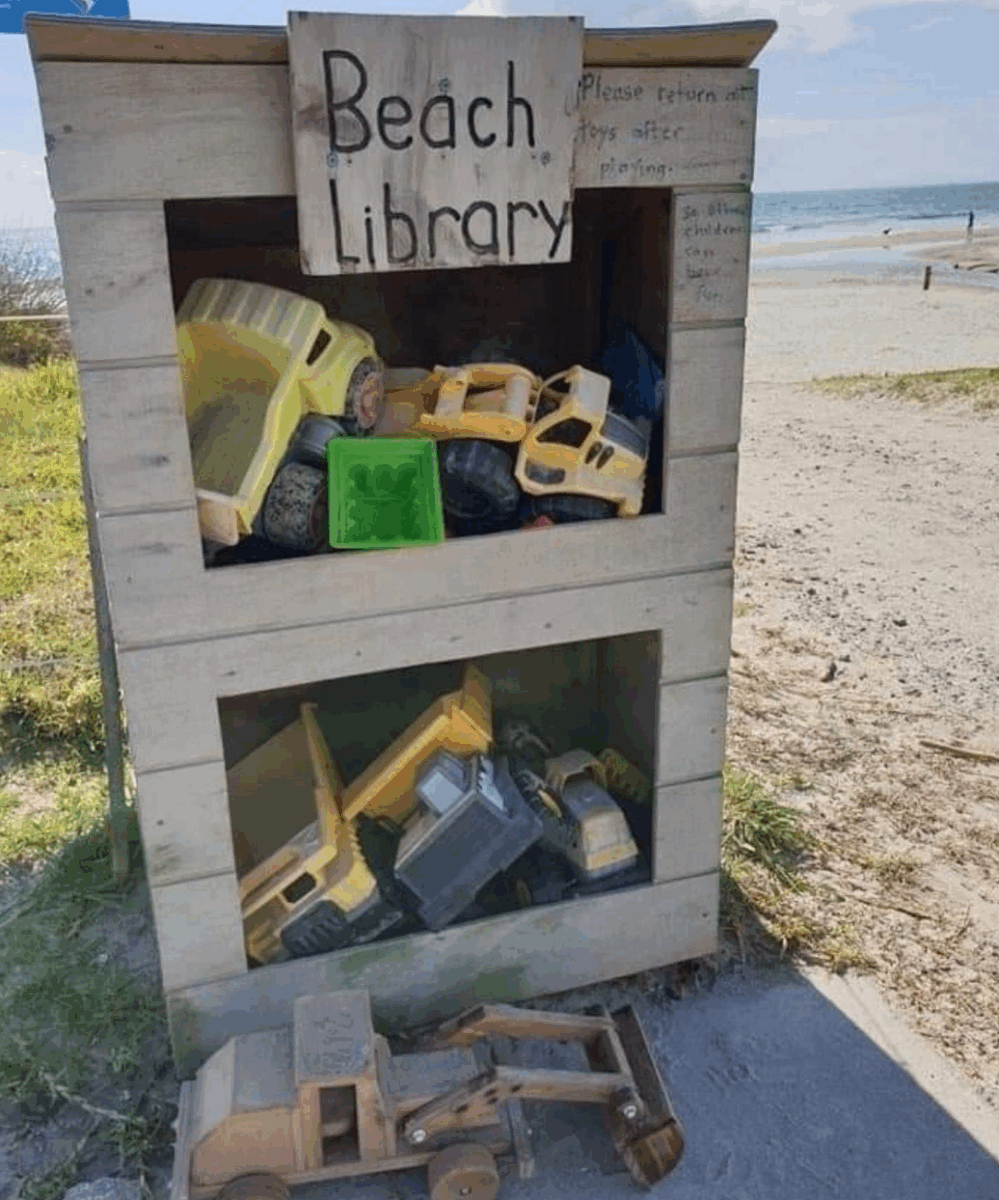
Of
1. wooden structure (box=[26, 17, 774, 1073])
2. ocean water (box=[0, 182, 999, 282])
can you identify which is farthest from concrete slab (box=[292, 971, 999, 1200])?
ocean water (box=[0, 182, 999, 282])

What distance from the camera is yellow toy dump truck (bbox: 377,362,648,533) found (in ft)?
6.98

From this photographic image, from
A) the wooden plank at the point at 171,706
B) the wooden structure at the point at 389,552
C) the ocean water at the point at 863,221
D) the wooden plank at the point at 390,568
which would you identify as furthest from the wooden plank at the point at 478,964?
the ocean water at the point at 863,221

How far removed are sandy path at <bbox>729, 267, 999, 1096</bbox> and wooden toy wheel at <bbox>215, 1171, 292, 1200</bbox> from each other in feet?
4.79

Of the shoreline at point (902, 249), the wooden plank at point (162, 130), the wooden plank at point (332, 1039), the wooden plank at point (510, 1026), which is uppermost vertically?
the shoreline at point (902, 249)

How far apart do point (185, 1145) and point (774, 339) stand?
16.7m

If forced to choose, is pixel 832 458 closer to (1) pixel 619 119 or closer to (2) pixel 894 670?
(2) pixel 894 670

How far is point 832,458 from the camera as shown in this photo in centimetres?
778

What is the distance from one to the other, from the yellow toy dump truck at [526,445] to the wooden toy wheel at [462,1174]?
1165 millimetres

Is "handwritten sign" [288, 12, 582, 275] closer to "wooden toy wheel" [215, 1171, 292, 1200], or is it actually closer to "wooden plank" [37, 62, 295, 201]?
"wooden plank" [37, 62, 295, 201]

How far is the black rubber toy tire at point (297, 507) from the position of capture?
6.66 feet

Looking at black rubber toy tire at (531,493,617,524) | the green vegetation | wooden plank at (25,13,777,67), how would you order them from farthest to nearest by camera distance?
the green vegetation
black rubber toy tire at (531,493,617,524)
wooden plank at (25,13,777,67)

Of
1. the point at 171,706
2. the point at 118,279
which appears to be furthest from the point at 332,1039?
the point at 118,279

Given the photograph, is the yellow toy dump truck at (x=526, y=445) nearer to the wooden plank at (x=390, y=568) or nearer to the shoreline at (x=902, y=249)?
the wooden plank at (x=390, y=568)

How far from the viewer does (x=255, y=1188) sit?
1.90 meters
